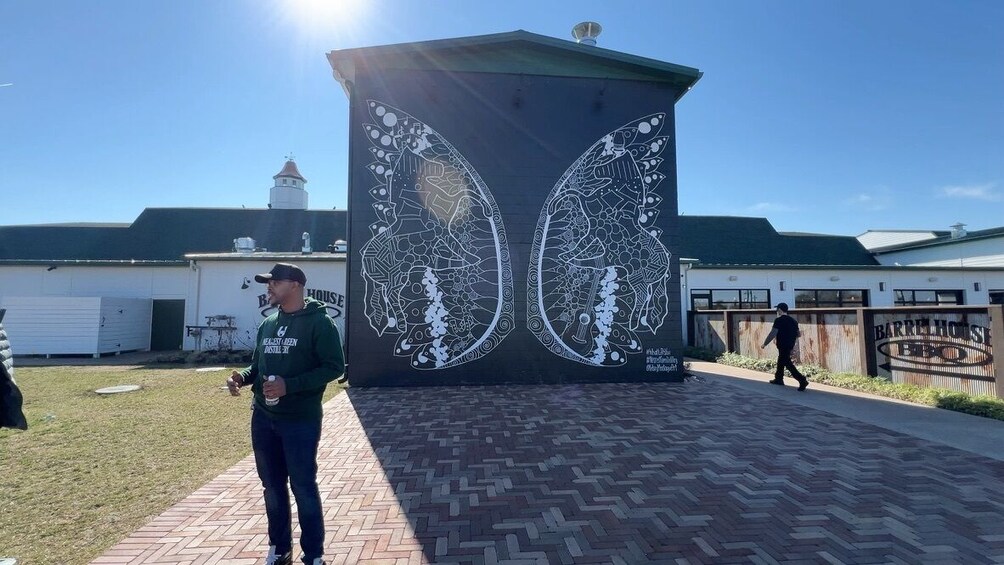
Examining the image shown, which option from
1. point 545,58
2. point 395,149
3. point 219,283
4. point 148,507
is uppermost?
point 545,58

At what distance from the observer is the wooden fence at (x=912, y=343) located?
24.3ft

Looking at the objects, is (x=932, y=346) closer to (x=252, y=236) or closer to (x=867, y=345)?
(x=867, y=345)

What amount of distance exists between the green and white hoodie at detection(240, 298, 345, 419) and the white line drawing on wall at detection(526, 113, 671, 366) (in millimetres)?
6769

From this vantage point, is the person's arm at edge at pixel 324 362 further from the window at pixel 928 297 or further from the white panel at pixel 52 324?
the window at pixel 928 297

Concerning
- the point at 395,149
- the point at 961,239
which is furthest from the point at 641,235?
the point at 961,239

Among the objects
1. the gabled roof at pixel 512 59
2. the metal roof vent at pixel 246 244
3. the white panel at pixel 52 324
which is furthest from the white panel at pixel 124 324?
the gabled roof at pixel 512 59

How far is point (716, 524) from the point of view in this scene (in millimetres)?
3320

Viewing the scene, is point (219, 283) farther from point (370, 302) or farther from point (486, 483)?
point (486, 483)

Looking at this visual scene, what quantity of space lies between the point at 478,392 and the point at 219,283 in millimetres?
11905

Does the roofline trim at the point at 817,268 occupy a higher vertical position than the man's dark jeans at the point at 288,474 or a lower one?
higher

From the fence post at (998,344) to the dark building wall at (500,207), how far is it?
471 cm

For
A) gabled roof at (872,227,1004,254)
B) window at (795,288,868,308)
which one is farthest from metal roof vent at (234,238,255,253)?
gabled roof at (872,227,1004,254)

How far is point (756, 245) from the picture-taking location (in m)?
24.1

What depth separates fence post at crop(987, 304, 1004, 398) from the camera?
7090 millimetres
